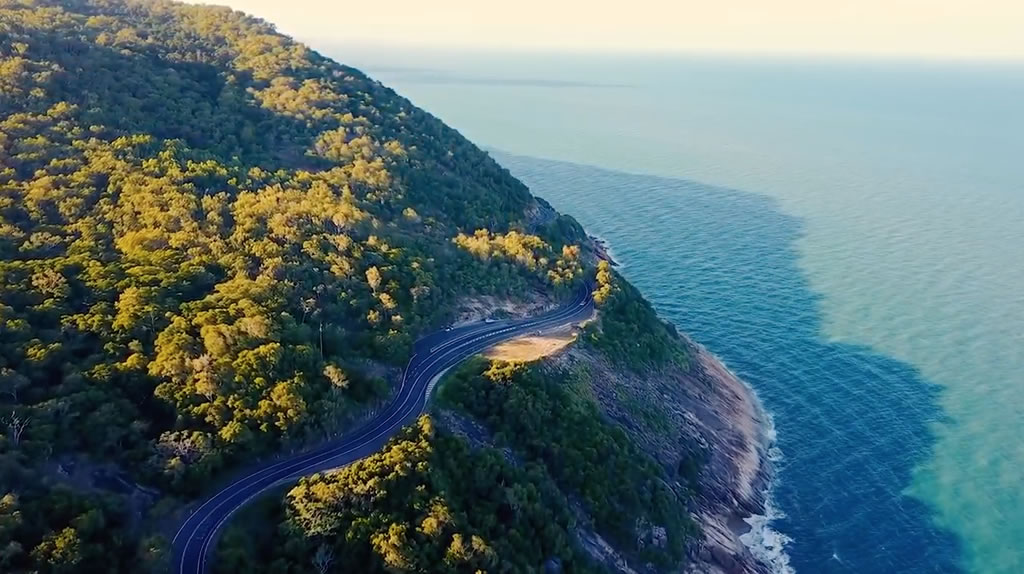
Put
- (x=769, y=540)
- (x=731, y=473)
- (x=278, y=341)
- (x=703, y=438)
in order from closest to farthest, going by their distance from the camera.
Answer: (x=278, y=341) < (x=769, y=540) < (x=731, y=473) < (x=703, y=438)

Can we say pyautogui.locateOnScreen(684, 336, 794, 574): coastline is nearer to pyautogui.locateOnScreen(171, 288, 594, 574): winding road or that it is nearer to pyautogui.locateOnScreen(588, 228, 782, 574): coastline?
pyautogui.locateOnScreen(588, 228, 782, 574): coastline

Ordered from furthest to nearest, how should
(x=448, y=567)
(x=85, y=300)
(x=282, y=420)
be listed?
(x=85, y=300), (x=282, y=420), (x=448, y=567)

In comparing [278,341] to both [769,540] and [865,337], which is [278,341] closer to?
[769,540]

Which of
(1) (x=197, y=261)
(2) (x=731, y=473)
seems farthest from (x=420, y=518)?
(2) (x=731, y=473)

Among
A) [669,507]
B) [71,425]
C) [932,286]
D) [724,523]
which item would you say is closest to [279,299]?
[71,425]

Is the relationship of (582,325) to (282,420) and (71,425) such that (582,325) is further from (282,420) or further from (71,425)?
(71,425)

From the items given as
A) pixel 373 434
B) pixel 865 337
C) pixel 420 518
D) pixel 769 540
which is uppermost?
pixel 373 434
